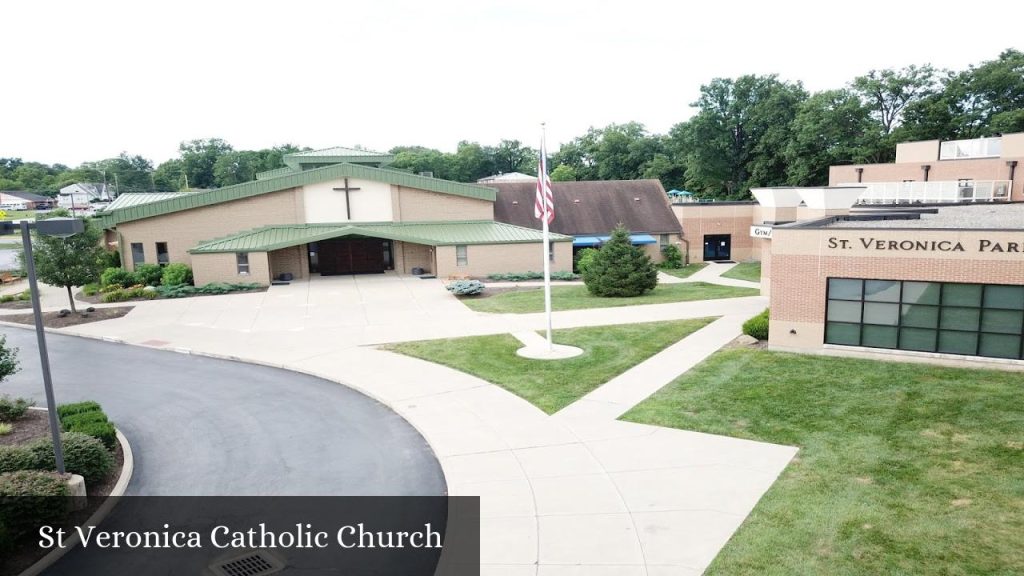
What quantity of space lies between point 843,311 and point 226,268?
32.4 metres

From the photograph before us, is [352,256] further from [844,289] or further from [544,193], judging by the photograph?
[844,289]

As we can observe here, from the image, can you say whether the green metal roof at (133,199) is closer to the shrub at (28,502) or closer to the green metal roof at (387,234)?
the green metal roof at (387,234)

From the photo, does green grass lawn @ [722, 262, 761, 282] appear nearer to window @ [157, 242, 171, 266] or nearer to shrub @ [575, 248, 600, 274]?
shrub @ [575, 248, 600, 274]

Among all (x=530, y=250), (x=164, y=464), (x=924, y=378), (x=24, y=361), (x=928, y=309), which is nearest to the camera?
(x=164, y=464)

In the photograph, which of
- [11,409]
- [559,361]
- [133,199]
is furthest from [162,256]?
[559,361]

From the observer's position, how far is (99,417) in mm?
14680

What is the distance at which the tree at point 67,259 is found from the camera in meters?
29.5

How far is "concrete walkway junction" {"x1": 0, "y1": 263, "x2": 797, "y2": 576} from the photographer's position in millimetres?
10055

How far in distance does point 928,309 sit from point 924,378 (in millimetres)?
2456

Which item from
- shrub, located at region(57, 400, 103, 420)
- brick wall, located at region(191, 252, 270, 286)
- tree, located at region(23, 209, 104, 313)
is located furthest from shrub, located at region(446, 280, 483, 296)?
shrub, located at region(57, 400, 103, 420)

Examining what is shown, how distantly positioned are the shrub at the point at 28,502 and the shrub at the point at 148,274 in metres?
30.1

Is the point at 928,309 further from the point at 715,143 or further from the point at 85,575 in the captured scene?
the point at 715,143

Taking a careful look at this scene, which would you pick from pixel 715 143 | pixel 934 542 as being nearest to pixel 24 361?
pixel 934 542

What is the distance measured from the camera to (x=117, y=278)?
3819cm
